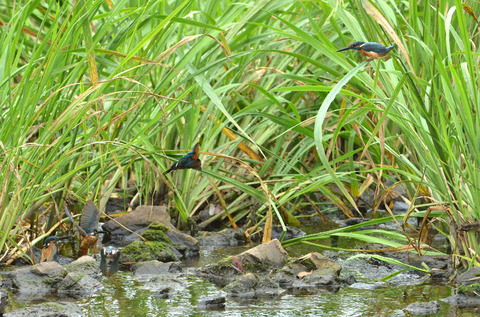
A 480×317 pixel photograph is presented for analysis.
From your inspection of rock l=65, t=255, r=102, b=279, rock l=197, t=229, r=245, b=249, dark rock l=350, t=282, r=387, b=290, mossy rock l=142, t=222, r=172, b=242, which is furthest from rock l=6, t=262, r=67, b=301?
dark rock l=350, t=282, r=387, b=290

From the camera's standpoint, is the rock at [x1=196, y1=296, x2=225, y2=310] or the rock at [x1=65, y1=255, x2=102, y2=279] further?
the rock at [x1=65, y1=255, x2=102, y2=279]

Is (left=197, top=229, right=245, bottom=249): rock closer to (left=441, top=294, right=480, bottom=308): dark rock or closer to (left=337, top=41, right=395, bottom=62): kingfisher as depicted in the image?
(left=441, top=294, right=480, bottom=308): dark rock

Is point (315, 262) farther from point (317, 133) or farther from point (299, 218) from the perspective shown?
point (299, 218)

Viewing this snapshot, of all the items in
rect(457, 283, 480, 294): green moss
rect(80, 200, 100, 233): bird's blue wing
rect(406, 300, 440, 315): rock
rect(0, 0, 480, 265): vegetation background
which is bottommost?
rect(406, 300, 440, 315): rock

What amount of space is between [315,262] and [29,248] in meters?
1.16

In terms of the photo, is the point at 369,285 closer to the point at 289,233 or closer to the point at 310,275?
the point at 310,275

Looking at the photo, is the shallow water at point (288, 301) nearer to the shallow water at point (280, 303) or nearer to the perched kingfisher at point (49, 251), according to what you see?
the shallow water at point (280, 303)

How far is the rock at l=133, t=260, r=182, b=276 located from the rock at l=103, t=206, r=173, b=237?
596 mm

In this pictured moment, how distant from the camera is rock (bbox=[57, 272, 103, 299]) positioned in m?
2.41

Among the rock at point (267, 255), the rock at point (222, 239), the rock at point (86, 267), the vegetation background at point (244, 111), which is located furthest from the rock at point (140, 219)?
the rock at point (267, 255)

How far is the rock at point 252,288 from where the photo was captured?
94.2 inches

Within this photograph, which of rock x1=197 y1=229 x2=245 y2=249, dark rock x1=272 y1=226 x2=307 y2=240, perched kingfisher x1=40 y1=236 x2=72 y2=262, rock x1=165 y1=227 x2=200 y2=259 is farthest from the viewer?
dark rock x1=272 y1=226 x2=307 y2=240

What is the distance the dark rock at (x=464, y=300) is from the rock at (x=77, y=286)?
124cm

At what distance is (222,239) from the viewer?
3.39 metres
